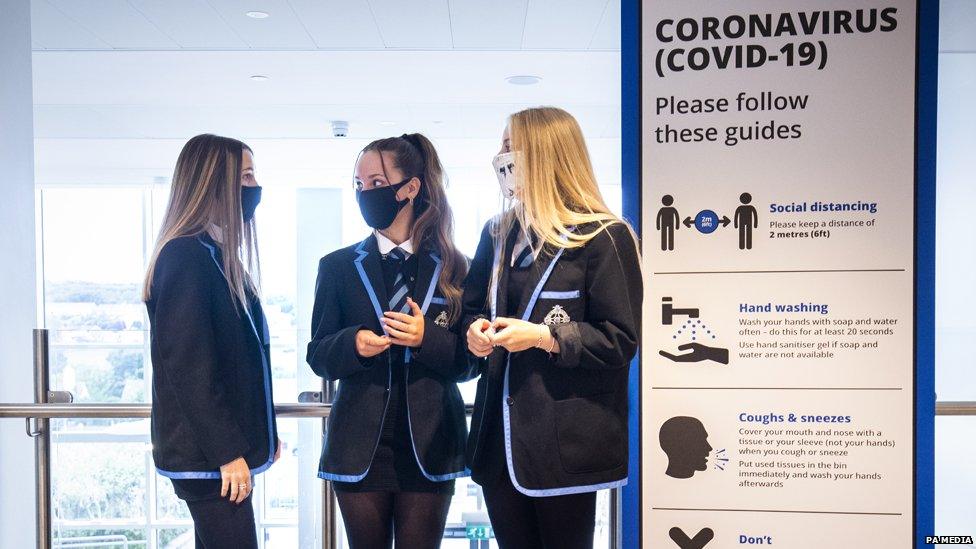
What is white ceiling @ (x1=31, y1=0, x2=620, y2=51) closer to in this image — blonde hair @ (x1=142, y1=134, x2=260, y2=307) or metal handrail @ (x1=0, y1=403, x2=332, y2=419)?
blonde hair @ (x1=142, y1=134, x2=260, y2=307)

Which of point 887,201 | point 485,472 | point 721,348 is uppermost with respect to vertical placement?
point 887,201

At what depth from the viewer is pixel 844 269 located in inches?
81.6

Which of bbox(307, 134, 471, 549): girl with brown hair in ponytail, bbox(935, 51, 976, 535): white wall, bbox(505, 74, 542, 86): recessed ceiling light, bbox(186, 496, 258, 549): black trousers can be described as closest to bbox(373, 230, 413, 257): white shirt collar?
bbox(307, 134, 471, 549): girl with brown hair in ponytail

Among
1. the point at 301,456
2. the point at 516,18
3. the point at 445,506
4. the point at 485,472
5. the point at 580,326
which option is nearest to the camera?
the point at 580,326

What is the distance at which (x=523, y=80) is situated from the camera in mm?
5461

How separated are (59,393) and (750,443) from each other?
6.84 feet

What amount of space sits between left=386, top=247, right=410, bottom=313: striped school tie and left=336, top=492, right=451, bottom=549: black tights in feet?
1.57

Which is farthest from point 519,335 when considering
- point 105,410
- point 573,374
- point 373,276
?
point 105,410

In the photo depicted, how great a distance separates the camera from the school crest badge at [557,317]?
1.76 metres

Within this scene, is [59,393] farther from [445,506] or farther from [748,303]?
[748,303]

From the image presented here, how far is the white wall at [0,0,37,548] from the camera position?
3.17 metres

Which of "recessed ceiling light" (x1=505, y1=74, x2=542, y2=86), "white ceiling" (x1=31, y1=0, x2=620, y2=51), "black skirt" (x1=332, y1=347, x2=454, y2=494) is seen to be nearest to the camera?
"black skirt" (x1=332, y1=347, x2=454, y2=494)

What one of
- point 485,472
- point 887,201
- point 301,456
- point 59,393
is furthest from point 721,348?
point 301,456

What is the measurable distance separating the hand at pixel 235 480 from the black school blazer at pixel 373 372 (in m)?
0.19
